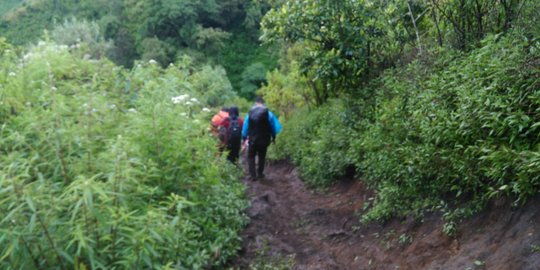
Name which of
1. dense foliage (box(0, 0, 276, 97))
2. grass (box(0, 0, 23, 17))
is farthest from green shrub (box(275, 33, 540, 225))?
grass (box(0, 0, 23, 17))

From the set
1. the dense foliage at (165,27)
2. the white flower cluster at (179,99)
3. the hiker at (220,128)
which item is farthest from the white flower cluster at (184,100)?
the dense foliage at (165,27)

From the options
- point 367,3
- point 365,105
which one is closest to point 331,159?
point 365,105

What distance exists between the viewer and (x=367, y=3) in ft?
31.1

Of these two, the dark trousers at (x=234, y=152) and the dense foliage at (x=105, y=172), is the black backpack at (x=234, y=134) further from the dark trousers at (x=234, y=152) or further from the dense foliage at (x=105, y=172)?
the dense foliage at (x=105, y=172)

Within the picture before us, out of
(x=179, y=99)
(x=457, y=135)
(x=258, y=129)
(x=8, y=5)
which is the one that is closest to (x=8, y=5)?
(x=8, y=5)

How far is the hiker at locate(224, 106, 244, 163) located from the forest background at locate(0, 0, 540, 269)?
1478mm

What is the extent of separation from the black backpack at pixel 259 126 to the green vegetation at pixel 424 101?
3.37ft

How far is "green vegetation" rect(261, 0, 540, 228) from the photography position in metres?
4.54

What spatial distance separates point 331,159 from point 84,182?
624 centimetres

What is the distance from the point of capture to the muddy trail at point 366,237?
159 inches

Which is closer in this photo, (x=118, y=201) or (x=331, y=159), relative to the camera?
(x=118, y=201)

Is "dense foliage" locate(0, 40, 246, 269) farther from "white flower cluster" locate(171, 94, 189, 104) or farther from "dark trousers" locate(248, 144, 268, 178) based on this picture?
"dark trousers" locate(248, 144, 268, 178)

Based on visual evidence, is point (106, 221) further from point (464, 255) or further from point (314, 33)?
point (314, 33)

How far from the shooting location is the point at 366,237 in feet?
19.7
